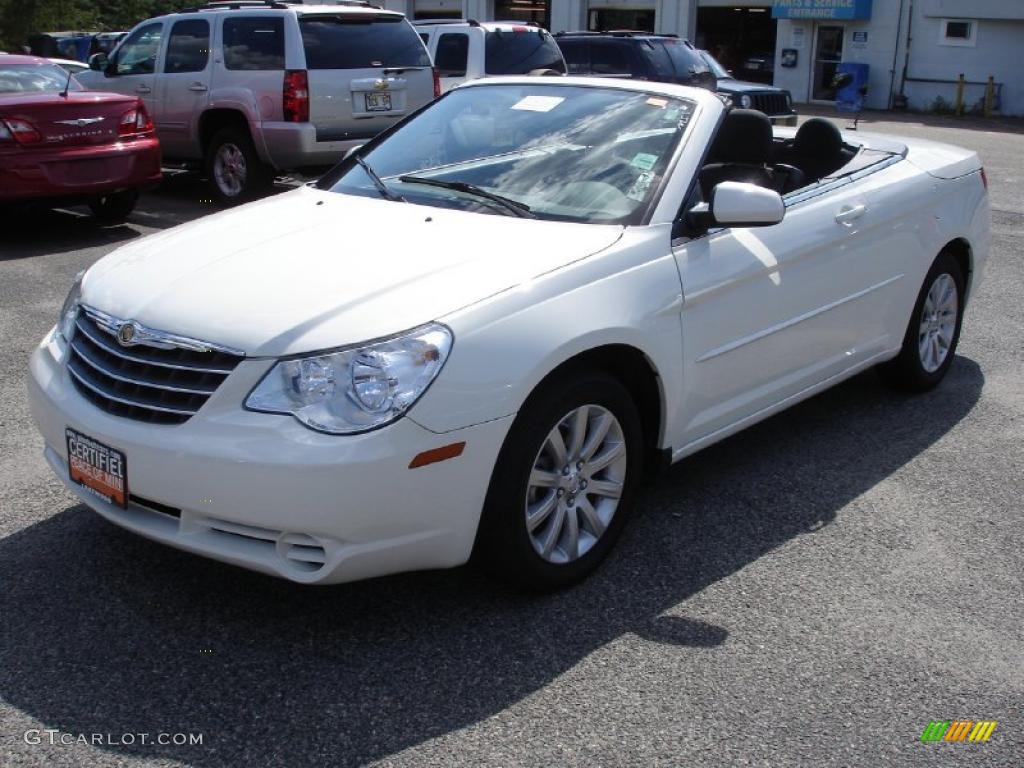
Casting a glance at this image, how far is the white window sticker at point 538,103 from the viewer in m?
4.88

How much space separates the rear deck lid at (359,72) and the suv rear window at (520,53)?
9.67ft

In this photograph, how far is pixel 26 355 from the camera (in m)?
6.56

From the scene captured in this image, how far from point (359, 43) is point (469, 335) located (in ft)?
28.9

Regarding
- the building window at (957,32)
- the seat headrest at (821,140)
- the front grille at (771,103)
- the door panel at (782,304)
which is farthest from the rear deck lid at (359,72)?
the building window at (957,32)

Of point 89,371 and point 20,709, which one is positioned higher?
point 89,371

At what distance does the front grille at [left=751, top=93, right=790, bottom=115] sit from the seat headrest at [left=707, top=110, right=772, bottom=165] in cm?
993

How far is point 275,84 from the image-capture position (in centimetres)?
1127

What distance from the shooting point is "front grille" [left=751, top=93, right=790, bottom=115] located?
1498 centimetres

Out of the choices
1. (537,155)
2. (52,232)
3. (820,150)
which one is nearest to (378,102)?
(52,232)

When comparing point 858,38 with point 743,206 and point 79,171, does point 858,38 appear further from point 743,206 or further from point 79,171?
point 743,206

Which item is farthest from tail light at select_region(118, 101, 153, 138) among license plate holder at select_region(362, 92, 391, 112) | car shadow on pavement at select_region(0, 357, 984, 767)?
car shadow on pavement at select_region(0, 357, 984, 767)

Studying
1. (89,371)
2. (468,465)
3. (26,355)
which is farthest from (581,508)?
(26,355)

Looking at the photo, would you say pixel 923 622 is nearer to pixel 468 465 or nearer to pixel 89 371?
pixel 468 465

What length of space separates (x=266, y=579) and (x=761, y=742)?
5.64 ft
